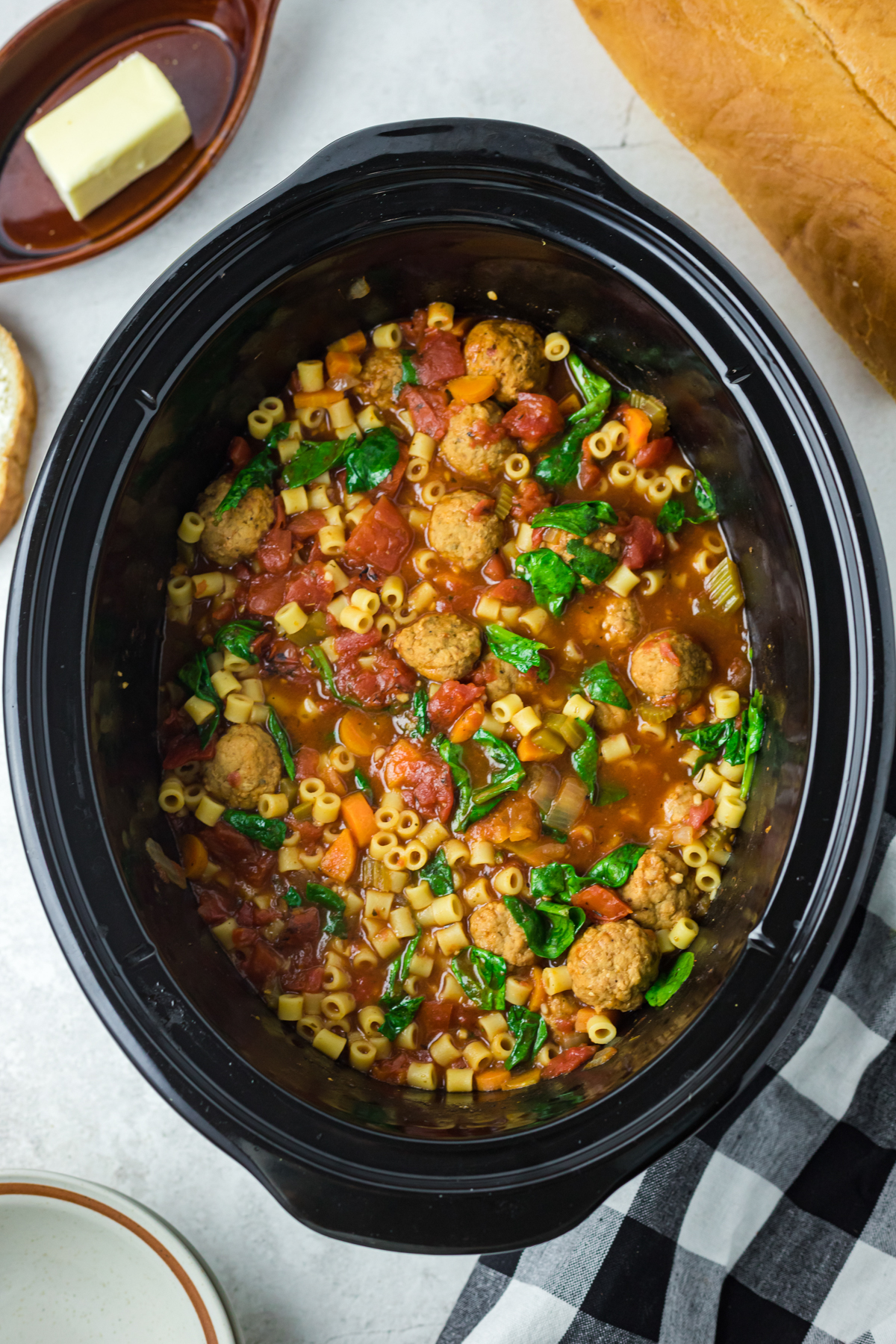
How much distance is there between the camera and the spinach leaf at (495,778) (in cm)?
329

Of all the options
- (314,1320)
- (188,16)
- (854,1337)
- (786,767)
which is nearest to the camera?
(786,767)

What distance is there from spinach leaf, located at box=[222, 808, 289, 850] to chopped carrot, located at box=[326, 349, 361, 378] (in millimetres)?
1515

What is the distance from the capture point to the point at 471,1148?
2.90 metres

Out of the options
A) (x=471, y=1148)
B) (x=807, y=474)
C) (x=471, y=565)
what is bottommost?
(x=471, y=1148)

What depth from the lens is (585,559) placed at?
3287 millimetres

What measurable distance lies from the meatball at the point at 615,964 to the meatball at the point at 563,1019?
0.09m

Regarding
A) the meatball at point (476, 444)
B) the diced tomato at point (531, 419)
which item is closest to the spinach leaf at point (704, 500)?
the diced tomato at point (531, 419)

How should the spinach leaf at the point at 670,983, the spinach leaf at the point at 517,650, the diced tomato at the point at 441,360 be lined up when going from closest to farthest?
the spinach leaf at the point at 670,983, the spinach leaf at the point at 517,650, the diced tomato at the point at 441,360

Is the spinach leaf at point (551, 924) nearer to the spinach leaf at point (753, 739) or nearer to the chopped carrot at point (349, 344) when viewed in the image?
the spinach leaf at point (753, 739)

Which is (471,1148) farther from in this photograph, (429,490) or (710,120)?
(710,120)

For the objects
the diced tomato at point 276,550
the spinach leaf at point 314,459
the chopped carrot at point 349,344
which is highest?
the chopped carrot at point 349,344

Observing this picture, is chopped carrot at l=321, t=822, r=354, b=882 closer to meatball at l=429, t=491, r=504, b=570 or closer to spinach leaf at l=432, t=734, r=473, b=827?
spinach leaf at l=432, t=734, r=473, b=827

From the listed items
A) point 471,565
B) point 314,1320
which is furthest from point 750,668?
point 314,1320

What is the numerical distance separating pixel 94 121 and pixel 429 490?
1.74m
